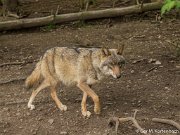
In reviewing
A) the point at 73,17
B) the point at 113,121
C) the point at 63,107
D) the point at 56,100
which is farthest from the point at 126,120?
the point at 73,17

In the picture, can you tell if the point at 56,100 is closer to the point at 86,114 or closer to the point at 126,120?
the point at 86,114

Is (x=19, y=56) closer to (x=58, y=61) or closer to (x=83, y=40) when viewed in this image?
(x=83, y=40)

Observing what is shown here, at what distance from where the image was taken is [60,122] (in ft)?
23.8

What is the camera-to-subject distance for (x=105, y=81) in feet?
29.7

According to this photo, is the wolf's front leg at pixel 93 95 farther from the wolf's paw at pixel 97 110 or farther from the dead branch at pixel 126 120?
the dead branch at pixel 126 120

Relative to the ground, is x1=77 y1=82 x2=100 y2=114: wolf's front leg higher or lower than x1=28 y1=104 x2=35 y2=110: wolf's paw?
higher

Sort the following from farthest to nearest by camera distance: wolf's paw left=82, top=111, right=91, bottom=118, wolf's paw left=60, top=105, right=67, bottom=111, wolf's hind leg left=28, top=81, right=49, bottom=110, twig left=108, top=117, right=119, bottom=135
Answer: wolf's hind leg left=28, top=81, right=49, bottom=110 < wolf's paw left=60, top=105, right=67, bottom=111 < wolf's paw left=82, top=111, right=91, bottom=118 < twig left=108, top=117, right=119, bottom=135

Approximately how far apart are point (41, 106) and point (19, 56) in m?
3.55

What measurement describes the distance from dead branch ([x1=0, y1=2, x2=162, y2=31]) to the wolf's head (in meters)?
6.13

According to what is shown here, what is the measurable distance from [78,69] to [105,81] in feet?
5.74

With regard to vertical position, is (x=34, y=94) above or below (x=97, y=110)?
above

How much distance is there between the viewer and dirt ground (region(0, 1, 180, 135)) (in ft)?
23.6

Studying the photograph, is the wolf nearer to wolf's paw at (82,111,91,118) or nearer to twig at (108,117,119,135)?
wolf's paw at (82,111,91,118)

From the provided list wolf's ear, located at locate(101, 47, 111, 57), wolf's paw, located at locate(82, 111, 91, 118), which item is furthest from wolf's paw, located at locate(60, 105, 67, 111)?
wolf's ear, located at locate(101, 47, 111, 57)
